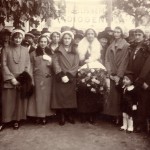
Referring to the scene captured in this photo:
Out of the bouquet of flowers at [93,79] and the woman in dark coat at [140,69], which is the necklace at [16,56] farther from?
the woman in dark coat at [140,69]

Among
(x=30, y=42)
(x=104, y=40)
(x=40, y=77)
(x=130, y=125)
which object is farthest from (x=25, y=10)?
(x=130, y=125)

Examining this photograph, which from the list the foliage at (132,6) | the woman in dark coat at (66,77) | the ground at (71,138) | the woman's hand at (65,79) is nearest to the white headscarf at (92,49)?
the woman in dark coat at (66,77)

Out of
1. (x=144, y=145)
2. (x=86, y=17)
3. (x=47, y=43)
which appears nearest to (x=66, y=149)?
(x=144, y=145)

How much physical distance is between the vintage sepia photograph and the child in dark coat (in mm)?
18

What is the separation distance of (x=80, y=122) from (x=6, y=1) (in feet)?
10.2

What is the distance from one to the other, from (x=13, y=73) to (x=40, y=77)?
0.63 meters

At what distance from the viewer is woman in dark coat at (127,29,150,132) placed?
22.8ft

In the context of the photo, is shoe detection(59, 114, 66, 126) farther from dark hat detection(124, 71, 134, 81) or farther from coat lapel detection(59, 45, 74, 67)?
dark hat detection(124, 71, 134, 81)

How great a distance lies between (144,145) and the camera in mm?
6465

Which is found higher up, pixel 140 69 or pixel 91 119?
pixel 140 69

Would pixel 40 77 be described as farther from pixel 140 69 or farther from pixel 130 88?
pixel 140 69

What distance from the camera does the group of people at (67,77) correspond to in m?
7.11

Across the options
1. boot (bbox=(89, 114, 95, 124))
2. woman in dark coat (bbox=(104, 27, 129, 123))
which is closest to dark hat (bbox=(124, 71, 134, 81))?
woman in dark coat (bbox=(104, 27, 129, 123))

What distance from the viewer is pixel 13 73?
7.19 m
